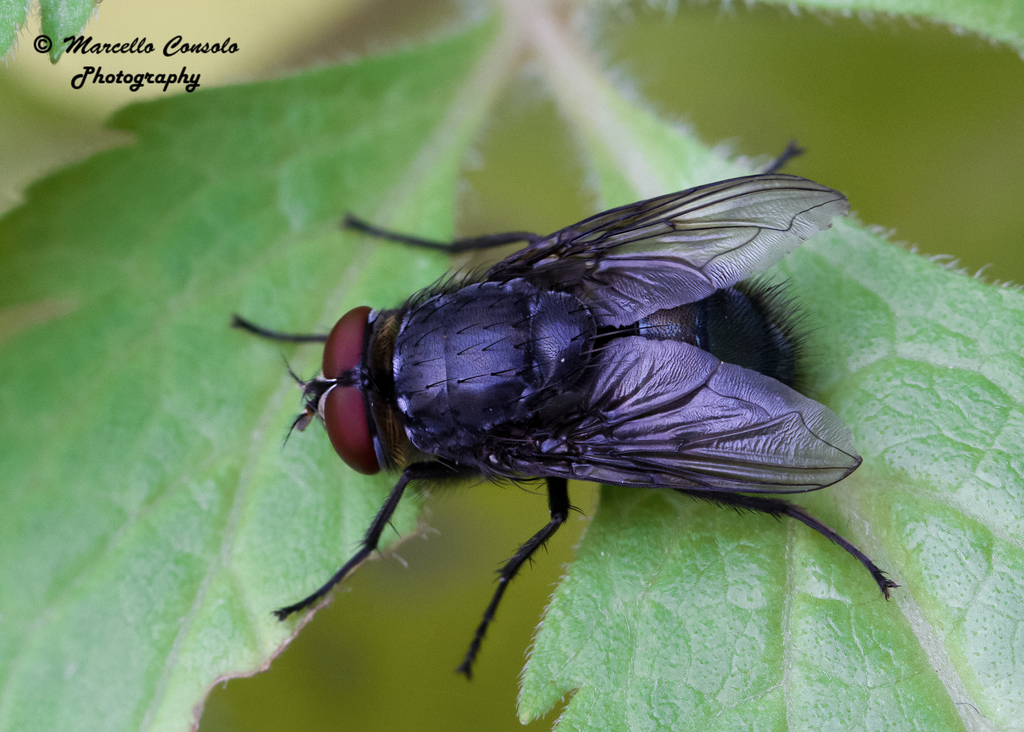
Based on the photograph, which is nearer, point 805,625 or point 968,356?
point 805,625

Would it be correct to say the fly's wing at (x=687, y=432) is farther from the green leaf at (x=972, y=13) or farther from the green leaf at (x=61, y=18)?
the green leaf at (x=61, y=18)

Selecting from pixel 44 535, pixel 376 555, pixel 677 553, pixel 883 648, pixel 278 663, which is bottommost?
pixel 278 663

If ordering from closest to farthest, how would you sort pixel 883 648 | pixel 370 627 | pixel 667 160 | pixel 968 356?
1. pixel 883 648
2. pixel 968 356
3. pixel 667 160
4. pixel 370 627

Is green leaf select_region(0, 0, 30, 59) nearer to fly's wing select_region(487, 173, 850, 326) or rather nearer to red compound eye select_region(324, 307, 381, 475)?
red compound eye select_region(324, 307, 381, 475)

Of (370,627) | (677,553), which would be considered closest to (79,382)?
(370,627)

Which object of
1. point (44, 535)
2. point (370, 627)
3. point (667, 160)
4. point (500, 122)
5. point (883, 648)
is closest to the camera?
point (883, 648)

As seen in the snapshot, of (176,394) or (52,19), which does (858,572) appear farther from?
(52,19)

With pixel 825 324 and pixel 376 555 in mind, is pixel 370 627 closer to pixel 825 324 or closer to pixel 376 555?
pixel 376 555

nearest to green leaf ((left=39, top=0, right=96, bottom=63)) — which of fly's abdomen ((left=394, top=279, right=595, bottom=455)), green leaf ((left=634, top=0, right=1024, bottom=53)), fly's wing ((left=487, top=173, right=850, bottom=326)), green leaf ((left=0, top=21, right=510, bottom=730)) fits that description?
green leaf ((left=0, top=21, right=510, bottom=730))
